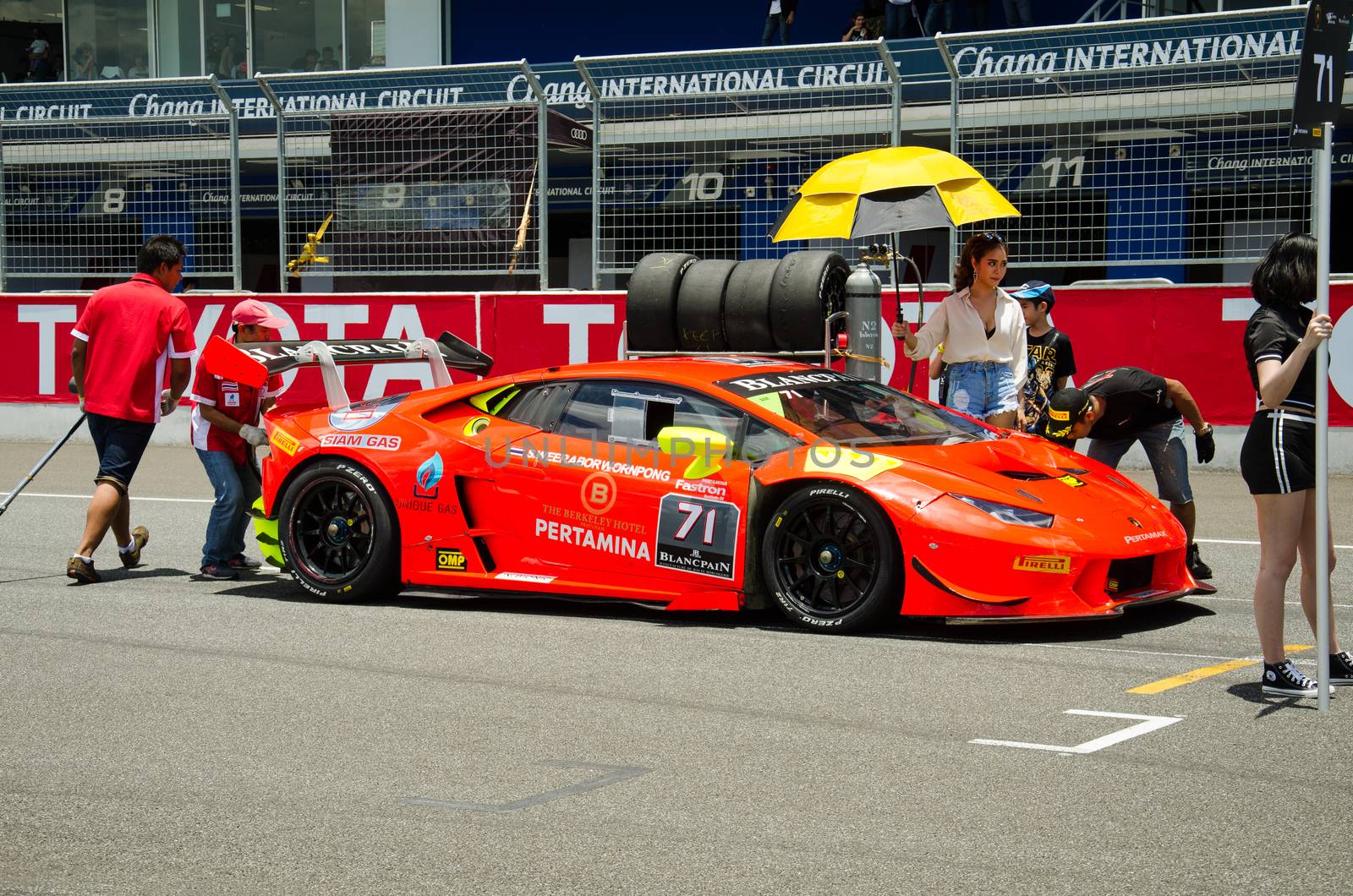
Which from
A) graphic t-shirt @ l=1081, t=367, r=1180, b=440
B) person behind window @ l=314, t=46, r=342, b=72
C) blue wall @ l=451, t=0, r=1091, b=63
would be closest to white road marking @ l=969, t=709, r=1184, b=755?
graphic t-shirt @ l=1081, t=367, r=1180, b=440

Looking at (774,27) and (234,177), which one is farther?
(774,27)

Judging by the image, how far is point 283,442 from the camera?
8227mm

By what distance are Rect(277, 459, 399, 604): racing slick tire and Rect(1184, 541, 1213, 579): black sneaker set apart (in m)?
4.02

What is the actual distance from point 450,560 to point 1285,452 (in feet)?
12.8

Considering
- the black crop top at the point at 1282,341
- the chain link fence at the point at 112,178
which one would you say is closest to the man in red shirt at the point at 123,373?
the black crop top at the point at 1282,341

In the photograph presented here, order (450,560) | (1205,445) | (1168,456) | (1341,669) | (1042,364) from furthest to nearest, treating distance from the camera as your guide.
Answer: (1042,364) → (1168,456) → (1205,445) → (450,560) → (1341,669)

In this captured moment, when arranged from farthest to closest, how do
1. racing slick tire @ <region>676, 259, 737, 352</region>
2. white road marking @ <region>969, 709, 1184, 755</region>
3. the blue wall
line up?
the blue wall → racing slick tire @ <region>676, 259, 737, 352</region> → white road marking @ <region>969, 709, 1184, 755</region>

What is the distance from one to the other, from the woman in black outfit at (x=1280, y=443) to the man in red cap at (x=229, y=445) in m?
5.24

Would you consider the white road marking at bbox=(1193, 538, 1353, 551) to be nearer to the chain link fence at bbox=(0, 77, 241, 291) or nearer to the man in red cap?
the man in red cap

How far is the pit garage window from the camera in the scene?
724 centimetres

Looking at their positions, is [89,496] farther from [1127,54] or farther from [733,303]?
[1127,54]

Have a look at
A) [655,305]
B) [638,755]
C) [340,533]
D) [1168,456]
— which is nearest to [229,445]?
[340,533]

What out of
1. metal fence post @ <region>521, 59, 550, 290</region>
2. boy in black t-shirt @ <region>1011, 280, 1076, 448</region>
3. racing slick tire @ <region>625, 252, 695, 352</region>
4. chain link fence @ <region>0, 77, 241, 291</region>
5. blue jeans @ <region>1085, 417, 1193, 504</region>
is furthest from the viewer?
chain link fence @ <region>0, 77, 241, 291</region>

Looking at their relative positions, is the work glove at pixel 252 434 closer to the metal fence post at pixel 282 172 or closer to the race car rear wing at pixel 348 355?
the race car rear wing at pixel 348 355
